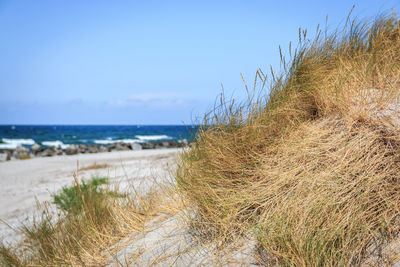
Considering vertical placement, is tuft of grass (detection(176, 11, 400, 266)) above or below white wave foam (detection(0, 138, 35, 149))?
above

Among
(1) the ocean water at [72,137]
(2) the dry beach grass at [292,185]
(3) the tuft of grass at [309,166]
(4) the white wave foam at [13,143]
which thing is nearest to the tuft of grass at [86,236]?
(2) the dry beach grass at [292,185]

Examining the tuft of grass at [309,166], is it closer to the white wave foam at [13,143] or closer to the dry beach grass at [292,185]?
the dry beach grass at [292,185]

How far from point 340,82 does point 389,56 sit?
81 cm

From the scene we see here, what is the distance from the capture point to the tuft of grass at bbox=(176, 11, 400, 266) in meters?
1.70

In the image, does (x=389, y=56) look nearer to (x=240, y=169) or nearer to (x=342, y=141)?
(x=342, y=141)

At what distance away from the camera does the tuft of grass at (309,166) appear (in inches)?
66.9

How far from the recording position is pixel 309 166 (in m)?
2.13

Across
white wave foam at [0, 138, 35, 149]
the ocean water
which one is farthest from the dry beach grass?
white wave foam at [0, 138, 35, 149]

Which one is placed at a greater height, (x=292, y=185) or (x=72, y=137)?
(x=292, y=185)

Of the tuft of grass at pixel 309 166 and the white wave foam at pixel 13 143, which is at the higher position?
the tuft of grass at pixel 309 166

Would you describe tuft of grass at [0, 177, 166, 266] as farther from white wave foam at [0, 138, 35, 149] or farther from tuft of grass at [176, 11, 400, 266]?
white wave foam at [0, 138, 35, 149]

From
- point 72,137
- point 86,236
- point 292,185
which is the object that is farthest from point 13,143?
point 292,185

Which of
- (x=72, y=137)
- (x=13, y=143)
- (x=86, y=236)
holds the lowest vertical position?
(x=13, y=143)

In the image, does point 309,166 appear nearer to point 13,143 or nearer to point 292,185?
point 292,185
